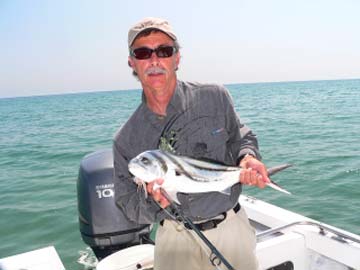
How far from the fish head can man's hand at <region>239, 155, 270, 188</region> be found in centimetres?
67

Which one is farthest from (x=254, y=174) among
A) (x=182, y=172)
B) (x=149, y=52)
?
(x=149, y=52)

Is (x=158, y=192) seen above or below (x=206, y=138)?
below

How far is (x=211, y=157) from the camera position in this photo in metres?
3.36

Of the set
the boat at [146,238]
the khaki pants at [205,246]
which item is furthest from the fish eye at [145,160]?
the boat at [146,238]

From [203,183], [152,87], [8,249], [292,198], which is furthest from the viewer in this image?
[292,198]

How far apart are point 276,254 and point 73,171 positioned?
12706 millimetres

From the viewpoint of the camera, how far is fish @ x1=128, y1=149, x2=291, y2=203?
2.66 metres

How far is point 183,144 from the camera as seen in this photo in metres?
3.33

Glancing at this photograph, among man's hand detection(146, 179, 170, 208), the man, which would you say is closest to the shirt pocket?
the man

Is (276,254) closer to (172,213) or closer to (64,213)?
(172,213)

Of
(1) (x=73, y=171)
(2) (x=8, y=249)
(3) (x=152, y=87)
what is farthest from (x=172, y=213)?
(1) (x=73, y=171)

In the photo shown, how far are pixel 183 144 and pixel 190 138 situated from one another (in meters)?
0.08

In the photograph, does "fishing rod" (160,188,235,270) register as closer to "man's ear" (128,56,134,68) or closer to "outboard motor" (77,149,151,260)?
"man's ear" (128,56,134,68)

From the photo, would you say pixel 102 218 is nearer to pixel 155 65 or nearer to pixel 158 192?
pixel 158 192
